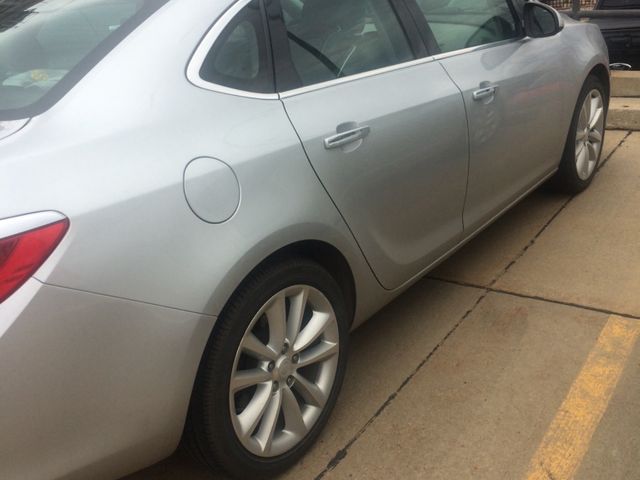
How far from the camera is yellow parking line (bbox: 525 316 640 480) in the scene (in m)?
2.28

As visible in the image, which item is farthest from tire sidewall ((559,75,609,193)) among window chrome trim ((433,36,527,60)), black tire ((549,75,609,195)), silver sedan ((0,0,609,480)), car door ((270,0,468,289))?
car door ((270,0,468,289))

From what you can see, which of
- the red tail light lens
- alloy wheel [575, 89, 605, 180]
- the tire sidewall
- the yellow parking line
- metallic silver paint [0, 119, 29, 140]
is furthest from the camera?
alloy wheel [575, 89, 605, 180]

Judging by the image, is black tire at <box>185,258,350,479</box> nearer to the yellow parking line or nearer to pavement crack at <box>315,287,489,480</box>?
pavement crack at <box>315,287,489,480</box>

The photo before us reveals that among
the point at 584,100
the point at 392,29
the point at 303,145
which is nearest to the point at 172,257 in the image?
the point at 303,145

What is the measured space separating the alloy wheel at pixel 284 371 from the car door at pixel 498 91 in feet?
3.64

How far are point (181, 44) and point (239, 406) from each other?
1117mm

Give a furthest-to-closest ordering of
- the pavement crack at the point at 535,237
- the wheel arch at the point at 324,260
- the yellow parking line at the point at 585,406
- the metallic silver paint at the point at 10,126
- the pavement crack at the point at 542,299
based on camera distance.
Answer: the pavement crack at the point at 535,237 < the pavement crack at the point at 542,299 < the yellow parking line at the point at 585,406 < the wheel arch at the point at 324,260 < the metallic silver paint at the point at 10,126

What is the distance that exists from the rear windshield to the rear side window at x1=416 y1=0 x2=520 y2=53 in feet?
4.71

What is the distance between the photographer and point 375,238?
8.30 ft

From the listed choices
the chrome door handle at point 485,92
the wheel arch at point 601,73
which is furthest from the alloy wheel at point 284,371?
the wheel arch at point 601,73

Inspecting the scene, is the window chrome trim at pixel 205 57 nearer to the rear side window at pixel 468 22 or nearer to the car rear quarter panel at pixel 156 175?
the car rear quarter panel at pixel 156 175

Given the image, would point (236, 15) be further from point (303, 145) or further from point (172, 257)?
point (172, 257)

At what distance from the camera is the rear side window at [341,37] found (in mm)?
2398

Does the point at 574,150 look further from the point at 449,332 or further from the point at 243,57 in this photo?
the point at 243,57
